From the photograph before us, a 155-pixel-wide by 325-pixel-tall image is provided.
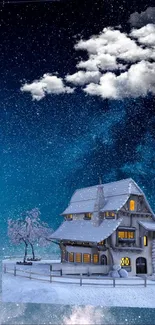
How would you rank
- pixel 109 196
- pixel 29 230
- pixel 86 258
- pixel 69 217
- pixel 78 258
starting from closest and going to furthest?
pixel 86 258 < pixel 78 258 < pixel 109 196 < pixel 69 217 < pixel 29 230

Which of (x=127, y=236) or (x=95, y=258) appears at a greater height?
(x=127, y=236)

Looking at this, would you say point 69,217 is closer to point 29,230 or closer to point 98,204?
point 29,230

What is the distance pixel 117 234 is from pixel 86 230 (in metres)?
1.62

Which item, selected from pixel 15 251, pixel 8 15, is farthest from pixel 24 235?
pixel 8 15

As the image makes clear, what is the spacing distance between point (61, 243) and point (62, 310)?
647 centimetres

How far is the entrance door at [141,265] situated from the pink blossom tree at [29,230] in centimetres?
683

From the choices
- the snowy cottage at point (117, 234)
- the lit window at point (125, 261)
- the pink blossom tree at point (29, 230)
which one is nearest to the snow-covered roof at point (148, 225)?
the snowy cottage at point (117, 234)

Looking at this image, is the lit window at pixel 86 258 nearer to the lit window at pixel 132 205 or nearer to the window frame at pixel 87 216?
the window frame at pixel 87 216

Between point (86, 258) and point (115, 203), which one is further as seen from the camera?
point (86, 258)

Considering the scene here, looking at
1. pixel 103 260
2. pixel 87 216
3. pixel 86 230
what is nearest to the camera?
pixel 103 260

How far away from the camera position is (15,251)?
28.5m

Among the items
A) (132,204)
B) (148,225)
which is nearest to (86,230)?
(132,204)

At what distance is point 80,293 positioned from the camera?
15406 mm

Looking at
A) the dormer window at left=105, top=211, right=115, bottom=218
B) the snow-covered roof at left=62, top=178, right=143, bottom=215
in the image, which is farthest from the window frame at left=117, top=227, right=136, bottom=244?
the snow-covered roof at left=62, top=178, right=143, bottom=215
